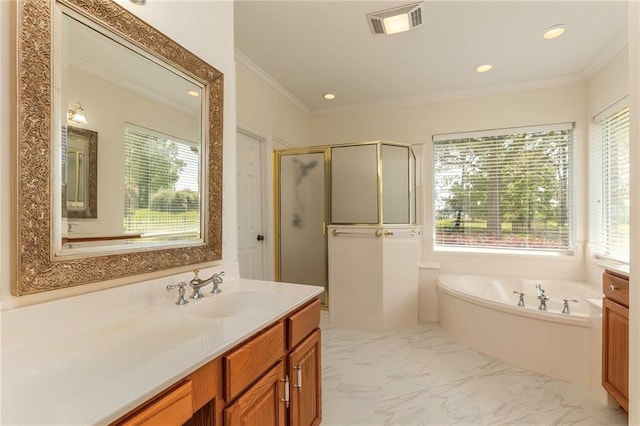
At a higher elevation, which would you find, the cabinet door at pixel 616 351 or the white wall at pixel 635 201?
the white wall at pixel 635 201

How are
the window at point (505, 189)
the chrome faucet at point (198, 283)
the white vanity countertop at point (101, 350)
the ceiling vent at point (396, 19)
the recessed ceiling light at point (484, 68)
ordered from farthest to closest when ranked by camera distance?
the window at point (505, 189)
the recessed ceiling light at point (484, 68)
the ceiling vent at point (396, 19)
the chrome faucet at point (198, 283)
the white vanity countertop at point (101, 350)

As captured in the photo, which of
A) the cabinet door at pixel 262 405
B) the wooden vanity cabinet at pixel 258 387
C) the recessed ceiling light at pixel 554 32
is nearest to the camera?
the wooden vanity cabinet at pixel 258 387

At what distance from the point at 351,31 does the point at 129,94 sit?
179 cm

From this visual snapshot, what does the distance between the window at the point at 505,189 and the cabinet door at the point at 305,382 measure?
264 centimetres

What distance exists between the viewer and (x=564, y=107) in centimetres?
310

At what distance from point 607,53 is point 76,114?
390 centimetres

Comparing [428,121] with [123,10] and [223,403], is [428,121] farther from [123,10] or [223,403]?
[223,403]

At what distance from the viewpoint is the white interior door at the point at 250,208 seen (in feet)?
9.51

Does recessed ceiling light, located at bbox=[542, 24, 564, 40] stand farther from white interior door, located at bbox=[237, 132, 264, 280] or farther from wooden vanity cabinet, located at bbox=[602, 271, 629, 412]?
white interior door, located at bbox=[237, 132, 264, 280]

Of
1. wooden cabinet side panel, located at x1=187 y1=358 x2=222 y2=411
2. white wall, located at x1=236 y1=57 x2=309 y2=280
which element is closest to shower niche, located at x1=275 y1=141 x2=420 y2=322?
white wall, located at x1=236 y1=57 x2=309 y2=280

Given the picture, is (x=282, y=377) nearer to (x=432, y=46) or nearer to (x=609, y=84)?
(x=432, y=46)

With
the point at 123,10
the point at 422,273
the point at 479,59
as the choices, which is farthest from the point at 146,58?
the point at 422,273

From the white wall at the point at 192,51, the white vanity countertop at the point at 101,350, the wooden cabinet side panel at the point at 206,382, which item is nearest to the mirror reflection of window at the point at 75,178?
the white wall at the point at 192,51

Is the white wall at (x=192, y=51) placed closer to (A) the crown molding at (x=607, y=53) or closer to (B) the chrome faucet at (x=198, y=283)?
(B) the chrome faucet at (x=198, y=283)
